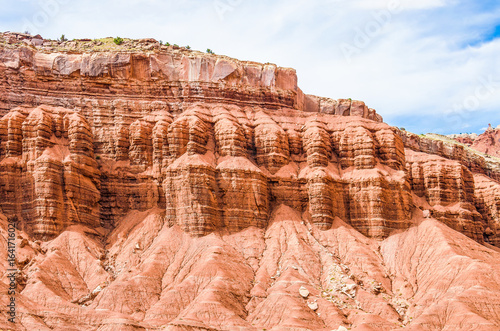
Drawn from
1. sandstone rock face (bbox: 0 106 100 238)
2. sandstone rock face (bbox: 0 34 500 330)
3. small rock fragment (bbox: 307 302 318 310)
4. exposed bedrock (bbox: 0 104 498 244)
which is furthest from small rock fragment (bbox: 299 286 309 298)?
sandstone rock face (bbox: 0 106 100 238)

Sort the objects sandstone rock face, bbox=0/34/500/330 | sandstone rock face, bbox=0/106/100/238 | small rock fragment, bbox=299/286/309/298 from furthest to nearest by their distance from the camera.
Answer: sandstone rock face, bbox=0/106/100/238, small rock fragment, bbox=299/286/309/298, sandstone rock face, bbox=0/34/500/330

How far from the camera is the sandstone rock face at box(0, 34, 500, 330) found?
71312 mm

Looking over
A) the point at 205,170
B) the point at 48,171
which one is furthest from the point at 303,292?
the point at 48,171

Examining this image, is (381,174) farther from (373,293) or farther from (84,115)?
(84,115)

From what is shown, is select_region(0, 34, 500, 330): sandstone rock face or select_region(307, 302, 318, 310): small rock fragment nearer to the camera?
select_region(0, 34, 500, 330): sandstone rock face

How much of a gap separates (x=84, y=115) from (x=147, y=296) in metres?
30.1

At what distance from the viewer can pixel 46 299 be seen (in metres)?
70.3

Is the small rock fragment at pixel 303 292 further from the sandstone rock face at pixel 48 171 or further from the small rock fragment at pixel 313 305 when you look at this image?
the sandstone rock face at pixel 48 171

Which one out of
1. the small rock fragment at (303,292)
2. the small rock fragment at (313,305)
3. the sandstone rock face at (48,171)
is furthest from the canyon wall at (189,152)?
the small rock fragment at (313,305)

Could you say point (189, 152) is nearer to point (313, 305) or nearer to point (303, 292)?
point (303, 292)

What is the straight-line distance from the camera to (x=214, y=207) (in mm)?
84312

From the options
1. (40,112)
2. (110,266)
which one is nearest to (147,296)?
(110,266)

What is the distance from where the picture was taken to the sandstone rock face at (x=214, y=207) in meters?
71.3

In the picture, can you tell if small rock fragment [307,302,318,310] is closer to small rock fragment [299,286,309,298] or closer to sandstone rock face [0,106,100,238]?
small rock fragment [299,286,309,298]
